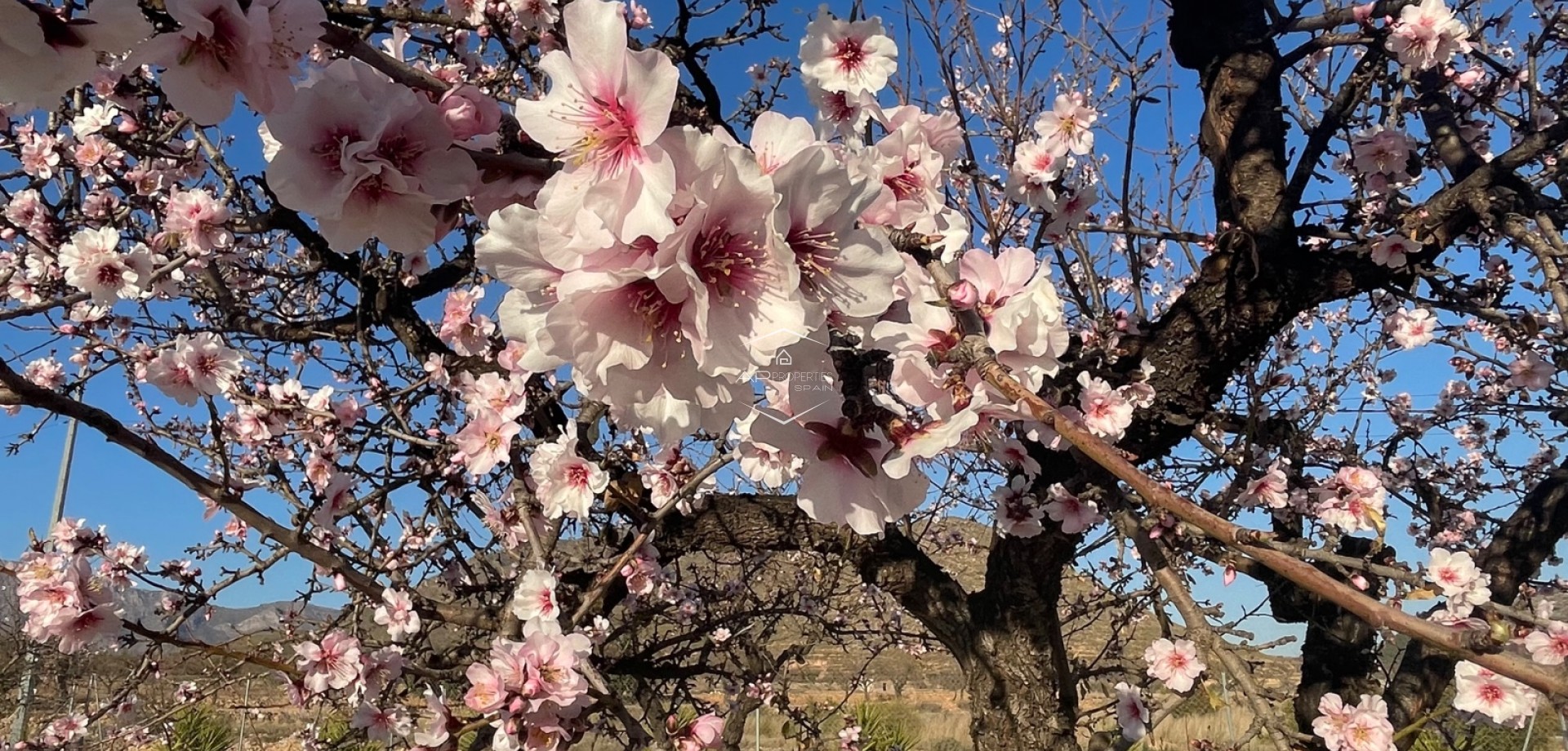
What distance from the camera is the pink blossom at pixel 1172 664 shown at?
9.05ft

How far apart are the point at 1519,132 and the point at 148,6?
4.56 m

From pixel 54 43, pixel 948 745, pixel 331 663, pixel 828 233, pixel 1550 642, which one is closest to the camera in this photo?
pixel 54 43

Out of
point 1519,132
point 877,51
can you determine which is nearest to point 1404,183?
point 1519,132

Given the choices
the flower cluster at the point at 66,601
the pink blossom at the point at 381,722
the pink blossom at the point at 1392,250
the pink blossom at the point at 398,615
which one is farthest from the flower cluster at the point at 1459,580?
the flower cluster at the point at 66,601

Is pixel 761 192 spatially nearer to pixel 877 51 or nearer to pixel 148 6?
pixel 148 6

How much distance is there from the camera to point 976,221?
12.1 ft

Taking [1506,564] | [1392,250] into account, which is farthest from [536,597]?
[1506,564]

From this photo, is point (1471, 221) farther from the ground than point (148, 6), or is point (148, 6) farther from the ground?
point (1471, 221)

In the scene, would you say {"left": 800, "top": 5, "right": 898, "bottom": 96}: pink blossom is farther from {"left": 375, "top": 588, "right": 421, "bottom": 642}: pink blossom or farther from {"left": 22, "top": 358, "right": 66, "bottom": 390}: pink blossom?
{"left": 22, "top": 358, "right": 66, "bottom": 390}: pink blossom

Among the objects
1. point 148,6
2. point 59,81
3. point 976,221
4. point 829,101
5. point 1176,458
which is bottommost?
point 59,81

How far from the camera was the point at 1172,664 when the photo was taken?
9.18ft

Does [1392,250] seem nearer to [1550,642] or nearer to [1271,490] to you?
[1271,490]

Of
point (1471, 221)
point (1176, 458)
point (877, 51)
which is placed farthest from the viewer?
point (1176, 458)

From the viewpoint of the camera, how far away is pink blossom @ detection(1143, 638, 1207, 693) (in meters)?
2.76
